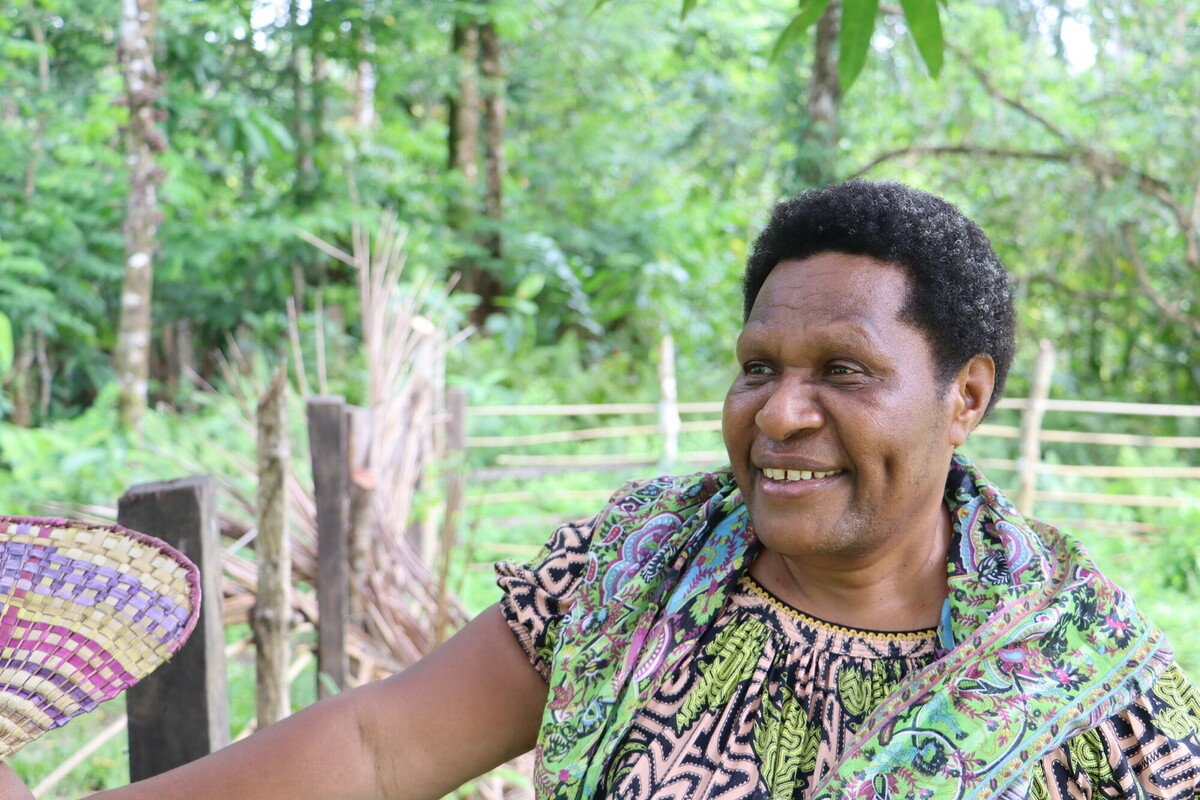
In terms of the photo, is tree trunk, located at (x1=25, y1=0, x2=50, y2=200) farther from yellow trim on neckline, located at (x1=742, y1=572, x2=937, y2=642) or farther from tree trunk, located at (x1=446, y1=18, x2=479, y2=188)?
yellow trim on neckline, located at (x1=742, y1=572, x2=937, y2=642)

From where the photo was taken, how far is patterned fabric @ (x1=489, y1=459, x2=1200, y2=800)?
3.81ft

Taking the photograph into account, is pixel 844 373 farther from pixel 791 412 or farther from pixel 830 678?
pixel 830 678

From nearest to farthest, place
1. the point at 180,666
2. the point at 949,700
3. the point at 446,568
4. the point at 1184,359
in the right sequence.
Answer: the point at 949,700, the point at 180,666, the point at 446,568, the point at 1184,359

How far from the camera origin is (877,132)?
8711 mm

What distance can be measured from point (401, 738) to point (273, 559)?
1.16m

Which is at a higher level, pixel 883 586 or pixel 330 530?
pixel 883 586

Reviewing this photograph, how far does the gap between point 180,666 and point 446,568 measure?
3.27 ft

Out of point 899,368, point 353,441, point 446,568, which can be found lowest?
point 446,568

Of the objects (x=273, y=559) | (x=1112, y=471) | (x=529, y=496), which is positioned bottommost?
(x=529, y=496)

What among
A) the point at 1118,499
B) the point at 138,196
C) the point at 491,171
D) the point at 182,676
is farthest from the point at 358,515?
the point at 491,171

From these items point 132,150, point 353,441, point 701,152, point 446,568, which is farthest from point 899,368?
point 701,152

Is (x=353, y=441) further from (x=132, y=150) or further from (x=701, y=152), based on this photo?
(x=701, y=152)

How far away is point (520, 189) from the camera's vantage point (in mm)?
9797

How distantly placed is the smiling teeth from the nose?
0.14 feet
